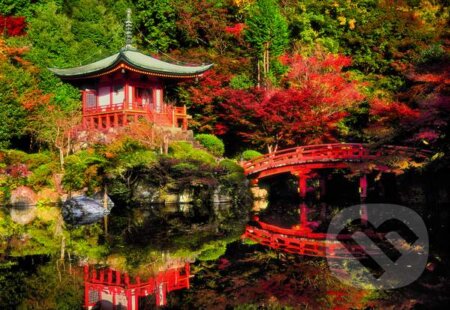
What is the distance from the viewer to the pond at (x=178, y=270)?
6.91 metres

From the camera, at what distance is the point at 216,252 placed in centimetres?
1047

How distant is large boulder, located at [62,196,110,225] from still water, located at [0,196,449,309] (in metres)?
2.20

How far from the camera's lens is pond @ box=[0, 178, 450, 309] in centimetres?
691

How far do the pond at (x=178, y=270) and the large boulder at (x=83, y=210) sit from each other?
1.68 meters

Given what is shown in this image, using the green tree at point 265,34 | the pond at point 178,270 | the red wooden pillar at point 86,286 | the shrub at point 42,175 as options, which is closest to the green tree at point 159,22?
the green tree at point 265,34

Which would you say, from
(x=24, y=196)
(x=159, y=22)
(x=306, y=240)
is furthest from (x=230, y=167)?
(x=159, y=22)

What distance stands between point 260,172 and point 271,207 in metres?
2.16

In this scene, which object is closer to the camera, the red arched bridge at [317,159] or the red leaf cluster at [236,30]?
the red arched bridge at [317,159]

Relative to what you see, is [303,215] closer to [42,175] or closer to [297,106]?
[297,106]

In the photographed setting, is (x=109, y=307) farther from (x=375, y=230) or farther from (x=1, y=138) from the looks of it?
(x=1, y=138)

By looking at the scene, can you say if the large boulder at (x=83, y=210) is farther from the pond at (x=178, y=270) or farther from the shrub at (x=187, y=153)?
the shrub at (x=187, y=153)

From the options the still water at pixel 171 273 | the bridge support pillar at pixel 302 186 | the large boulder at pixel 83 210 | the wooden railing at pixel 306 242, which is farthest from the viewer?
the bridge support pillar at pixel 302 186

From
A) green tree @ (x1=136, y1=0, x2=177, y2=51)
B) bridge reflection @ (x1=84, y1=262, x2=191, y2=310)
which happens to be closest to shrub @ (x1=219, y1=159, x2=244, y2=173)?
bridge reflection @ (x1=84, y1=262, x2=191, y2=310)

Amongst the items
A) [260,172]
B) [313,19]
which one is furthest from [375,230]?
[313,19]
